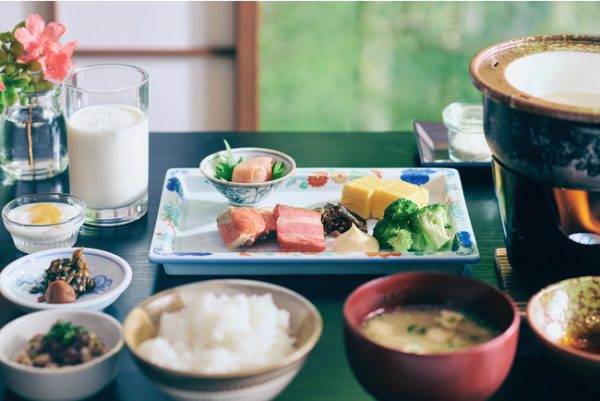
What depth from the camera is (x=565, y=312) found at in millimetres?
1548

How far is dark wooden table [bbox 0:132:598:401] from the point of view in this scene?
1497 mm

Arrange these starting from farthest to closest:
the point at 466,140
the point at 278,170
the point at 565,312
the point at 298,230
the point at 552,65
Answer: the point at 466,140 → the point at 278,170 → the point at 298,230 → the point at 552,65 → the point at 565,312

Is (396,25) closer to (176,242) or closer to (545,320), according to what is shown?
(176,242)

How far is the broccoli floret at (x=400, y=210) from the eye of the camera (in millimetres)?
1941

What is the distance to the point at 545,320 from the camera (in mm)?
1521

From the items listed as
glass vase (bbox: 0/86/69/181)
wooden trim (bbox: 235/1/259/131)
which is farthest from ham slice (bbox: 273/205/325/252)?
wooden trim (bbox: 235/1/259/131)

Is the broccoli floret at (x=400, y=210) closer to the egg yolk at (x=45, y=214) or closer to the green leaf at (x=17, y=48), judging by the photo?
the egg yolk at (x=45, y=214)

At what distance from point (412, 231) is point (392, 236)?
0.15 feet

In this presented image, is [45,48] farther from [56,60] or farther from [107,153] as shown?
[107,153]

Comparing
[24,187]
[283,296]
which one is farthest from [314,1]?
[283,296]

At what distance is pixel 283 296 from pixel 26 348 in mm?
421

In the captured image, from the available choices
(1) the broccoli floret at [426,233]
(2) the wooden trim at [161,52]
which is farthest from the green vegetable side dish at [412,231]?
(2) the wooden trim at [161,52]

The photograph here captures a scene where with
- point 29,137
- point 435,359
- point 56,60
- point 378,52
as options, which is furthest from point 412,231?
point 378,52

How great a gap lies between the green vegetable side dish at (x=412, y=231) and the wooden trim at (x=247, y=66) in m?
2.08
